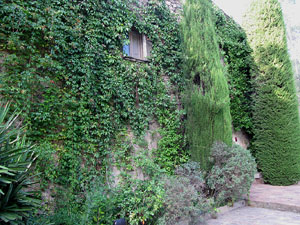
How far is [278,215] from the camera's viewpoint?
147 inches

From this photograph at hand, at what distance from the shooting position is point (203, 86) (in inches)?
197

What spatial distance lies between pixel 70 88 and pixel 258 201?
15.5 ft

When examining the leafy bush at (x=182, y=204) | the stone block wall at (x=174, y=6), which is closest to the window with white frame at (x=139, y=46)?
the stone block wall at (x=174, y=6)

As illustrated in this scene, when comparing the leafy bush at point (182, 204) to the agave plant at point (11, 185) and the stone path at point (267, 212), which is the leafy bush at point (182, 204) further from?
the agave plant at point (11, 185)

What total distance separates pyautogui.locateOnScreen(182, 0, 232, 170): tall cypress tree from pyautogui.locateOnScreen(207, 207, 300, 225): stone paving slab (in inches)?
42.3

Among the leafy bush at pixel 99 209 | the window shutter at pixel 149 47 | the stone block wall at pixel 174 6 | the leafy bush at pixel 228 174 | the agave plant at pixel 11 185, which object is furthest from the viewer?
the stone block wall at pixel 174 6

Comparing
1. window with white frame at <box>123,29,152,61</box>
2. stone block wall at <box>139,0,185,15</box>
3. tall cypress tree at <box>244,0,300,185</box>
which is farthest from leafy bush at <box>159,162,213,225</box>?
stone block wall at <box>139,0,185,15</box>

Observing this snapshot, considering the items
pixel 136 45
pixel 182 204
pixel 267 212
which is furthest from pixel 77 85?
pixel 267 212

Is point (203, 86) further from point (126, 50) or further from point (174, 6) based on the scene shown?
point (174, 6)

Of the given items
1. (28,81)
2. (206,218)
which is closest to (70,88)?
(28,81)

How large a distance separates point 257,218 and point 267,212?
0.55m

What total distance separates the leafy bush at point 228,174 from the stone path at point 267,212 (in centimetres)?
38

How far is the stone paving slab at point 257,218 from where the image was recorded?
3.36 meters

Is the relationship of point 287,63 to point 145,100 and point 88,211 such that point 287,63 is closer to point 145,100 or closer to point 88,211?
point 145,100
